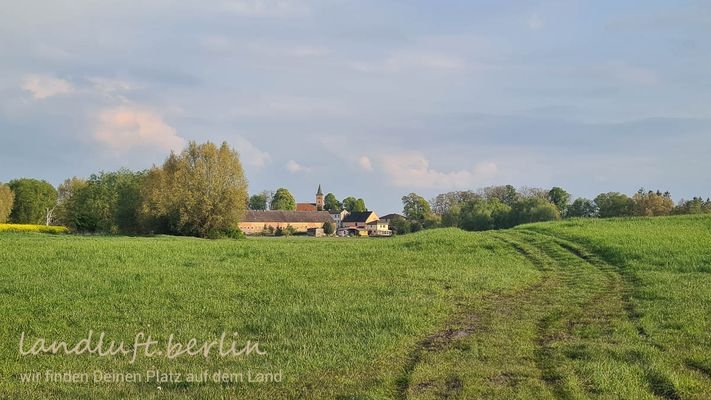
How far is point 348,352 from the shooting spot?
920cm

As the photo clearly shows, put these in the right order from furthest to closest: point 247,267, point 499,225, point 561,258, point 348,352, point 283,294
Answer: point 499,225
point 561,258
point 247,267
point 283,294
point 348,352

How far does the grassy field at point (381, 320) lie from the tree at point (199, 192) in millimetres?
34087

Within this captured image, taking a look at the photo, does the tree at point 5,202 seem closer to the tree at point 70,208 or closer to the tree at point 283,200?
the tree at point 70,208

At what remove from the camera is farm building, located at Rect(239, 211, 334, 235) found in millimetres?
136000

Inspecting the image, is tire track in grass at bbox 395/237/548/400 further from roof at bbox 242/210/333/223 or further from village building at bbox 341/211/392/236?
village building at bbox 341/211/392/236

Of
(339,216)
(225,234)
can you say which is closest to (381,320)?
(225,234)

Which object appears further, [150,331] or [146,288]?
[146,288]

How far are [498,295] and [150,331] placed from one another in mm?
9107

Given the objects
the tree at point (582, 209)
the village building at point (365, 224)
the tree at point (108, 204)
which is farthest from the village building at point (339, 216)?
the tree at point (108, 204)

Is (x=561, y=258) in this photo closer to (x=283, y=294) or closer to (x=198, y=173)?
(x=283, y=294)

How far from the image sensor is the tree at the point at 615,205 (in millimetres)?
83238

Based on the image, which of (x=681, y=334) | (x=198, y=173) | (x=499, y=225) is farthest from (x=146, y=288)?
(x=499, y=225)

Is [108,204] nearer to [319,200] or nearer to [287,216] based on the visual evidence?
[287,216]

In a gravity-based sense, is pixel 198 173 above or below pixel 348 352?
above
